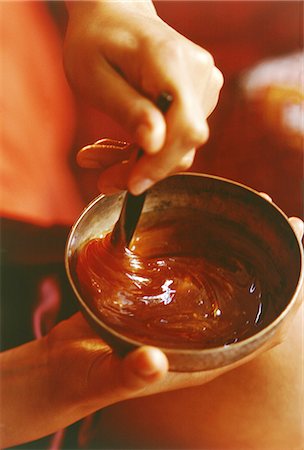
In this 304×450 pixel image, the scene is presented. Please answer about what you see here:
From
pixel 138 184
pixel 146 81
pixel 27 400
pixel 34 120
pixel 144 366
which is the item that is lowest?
pixel 27 400

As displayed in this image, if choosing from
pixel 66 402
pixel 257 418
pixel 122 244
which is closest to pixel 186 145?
pixel 122 244

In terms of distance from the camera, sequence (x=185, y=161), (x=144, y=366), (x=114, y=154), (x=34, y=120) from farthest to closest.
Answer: (x=34, y=120), (x=114, y=154), (x=185, y=161), (x=144, y=366)

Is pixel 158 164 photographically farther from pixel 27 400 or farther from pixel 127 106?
pixel 27 400

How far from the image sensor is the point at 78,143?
1.57 meters

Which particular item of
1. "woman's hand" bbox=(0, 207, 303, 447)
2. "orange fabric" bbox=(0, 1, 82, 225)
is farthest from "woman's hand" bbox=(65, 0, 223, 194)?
"orange fabric" bbox=(0, 1, 82, 225)

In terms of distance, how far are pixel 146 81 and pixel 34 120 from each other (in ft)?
2.67

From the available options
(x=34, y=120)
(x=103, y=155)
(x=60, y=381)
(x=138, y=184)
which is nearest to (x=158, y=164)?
(x=138, y=184)

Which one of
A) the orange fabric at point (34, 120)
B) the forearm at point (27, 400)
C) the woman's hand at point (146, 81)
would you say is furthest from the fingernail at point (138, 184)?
the orange fabric at point (34, 120)

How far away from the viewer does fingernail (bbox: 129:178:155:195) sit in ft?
2.43

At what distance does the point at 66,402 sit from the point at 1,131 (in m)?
0.67

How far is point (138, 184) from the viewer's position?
75 centimetres

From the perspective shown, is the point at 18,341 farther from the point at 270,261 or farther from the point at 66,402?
the point at 270,261

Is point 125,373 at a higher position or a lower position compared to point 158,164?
lower

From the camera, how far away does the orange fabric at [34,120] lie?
1.37 meters
